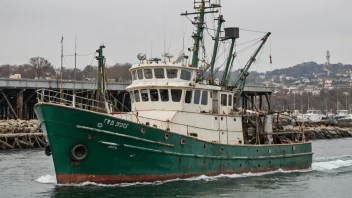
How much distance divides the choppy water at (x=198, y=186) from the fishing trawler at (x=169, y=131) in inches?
21.4

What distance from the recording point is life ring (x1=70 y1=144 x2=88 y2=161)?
74.0 feet

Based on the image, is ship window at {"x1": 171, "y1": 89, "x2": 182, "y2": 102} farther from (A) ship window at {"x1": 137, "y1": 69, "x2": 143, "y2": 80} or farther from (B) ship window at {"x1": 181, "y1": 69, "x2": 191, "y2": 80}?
(A) ship window at {"x1": 137, "y1": 69, "x2": 143, "y2": 80}

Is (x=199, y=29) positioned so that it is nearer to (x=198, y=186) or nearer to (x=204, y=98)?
(x=204, y=98)

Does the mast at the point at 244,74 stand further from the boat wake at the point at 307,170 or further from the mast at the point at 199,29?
the boat wake at the point at 307,170

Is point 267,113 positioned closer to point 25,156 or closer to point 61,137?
point 61,137

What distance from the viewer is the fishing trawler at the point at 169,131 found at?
74.2ft

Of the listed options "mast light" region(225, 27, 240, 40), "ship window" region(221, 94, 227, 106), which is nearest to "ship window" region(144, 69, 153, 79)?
"ship window" region(221, 94, 227, 106)

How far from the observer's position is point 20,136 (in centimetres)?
4644

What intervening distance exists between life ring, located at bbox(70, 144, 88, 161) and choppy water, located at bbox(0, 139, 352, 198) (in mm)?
1283

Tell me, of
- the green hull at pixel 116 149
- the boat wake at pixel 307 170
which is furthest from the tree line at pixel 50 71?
the green hull at pixel 116 149

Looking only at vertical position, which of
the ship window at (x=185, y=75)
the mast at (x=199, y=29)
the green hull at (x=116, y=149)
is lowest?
the green hull at (x=116, y=149)

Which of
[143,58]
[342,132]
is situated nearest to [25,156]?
[143,58]

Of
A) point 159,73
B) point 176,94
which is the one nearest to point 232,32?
point 159,73

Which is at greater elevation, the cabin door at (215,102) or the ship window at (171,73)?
the ship window at (171,73)
